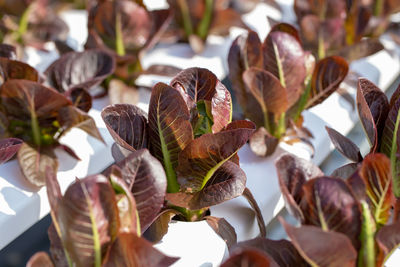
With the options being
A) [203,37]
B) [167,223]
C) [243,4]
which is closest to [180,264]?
[167,223]

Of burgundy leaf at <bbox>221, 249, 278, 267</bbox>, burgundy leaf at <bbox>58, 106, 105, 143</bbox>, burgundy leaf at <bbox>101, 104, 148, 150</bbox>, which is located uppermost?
burgundy leaf at <bbox>101, 104, 148, 150</bbox>

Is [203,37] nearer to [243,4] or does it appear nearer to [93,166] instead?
[243,4]

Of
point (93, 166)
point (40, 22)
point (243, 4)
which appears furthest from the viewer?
point (243, 4)

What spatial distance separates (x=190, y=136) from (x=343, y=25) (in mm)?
628

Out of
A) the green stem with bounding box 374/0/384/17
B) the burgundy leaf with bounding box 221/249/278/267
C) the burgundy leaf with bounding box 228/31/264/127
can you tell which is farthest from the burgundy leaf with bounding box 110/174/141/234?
the green stem with bounding box 374/0/384/17

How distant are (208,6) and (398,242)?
84 centimetres

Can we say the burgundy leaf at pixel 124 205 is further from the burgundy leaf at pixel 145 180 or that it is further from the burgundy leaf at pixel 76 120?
the burgundy leaf at pixel 76 120

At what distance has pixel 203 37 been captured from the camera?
1.36 meters

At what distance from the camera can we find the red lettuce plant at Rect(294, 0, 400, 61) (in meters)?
1.17

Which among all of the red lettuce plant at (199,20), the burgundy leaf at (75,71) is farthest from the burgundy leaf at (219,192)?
the red lettuce plant at (199,20)

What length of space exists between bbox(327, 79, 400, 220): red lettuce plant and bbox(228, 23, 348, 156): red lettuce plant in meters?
0.13

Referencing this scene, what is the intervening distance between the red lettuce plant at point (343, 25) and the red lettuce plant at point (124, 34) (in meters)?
0.31

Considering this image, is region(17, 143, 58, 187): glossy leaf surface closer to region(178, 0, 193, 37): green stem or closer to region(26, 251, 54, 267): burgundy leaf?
region(26, 251, 54, 267): burgundy leaf

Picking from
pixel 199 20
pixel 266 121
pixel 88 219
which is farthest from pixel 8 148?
pixel 199 20
